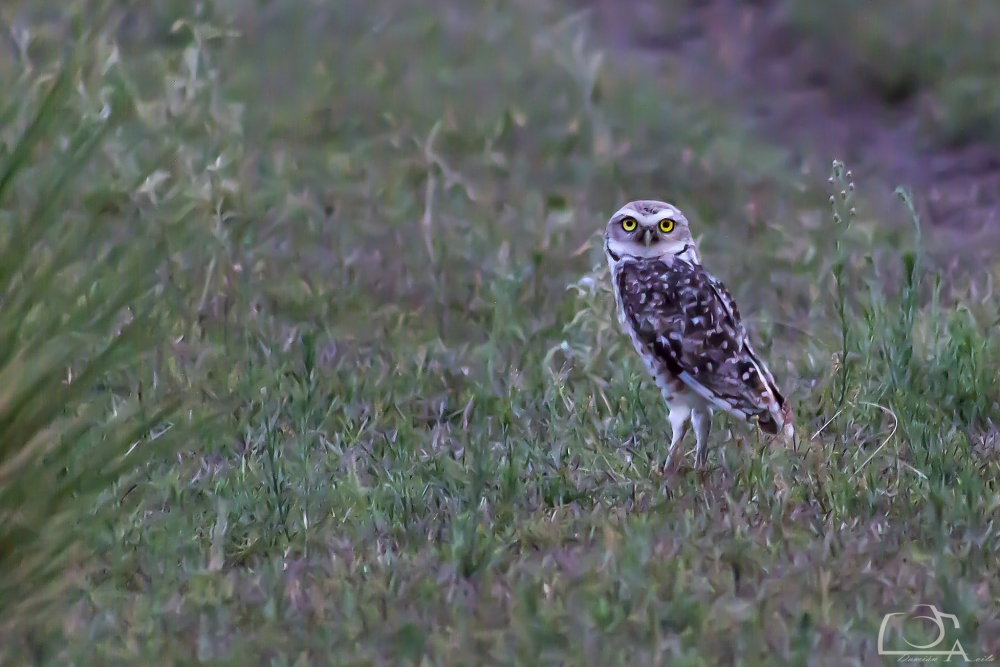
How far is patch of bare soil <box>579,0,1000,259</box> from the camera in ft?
31.7

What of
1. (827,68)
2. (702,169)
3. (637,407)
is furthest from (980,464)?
(827,68)

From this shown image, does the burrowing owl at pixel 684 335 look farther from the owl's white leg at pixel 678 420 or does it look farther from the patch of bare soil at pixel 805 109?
the patch of bare soil at pixel 805 109

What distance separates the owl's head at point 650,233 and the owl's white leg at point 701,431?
2.66ft

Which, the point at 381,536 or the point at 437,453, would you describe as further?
the point at 437,453

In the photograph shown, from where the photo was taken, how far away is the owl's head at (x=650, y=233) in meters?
5.89

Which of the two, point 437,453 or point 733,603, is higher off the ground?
point 733,603

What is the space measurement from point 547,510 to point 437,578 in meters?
0.78

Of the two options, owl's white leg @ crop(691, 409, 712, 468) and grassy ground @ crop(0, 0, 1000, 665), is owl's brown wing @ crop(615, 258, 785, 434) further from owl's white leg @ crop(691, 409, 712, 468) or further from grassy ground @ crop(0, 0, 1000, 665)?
grassy ground @ crop(0, 0, 1000, 665)

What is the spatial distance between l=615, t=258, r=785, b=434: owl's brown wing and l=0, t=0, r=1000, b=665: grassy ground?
25 centimetres

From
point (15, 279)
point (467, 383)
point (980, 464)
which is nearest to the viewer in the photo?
point (15, 279)

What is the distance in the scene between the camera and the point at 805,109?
36.0ft

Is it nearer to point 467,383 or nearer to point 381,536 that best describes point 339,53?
point 467,383

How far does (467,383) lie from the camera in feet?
20.9

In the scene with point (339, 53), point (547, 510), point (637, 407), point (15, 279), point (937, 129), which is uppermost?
point (15, 279)
